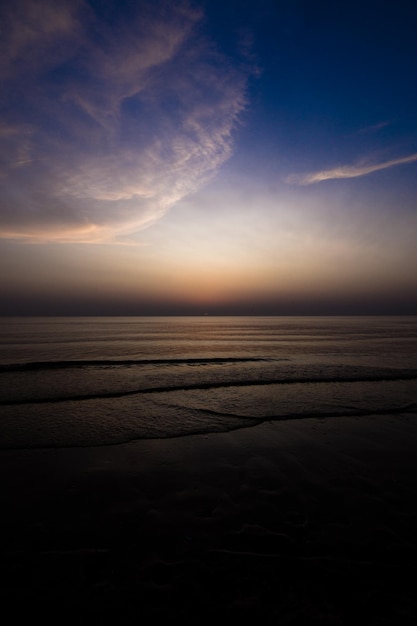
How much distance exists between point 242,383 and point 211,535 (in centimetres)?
1081

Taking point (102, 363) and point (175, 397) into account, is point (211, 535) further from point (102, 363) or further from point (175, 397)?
point (102, 363)

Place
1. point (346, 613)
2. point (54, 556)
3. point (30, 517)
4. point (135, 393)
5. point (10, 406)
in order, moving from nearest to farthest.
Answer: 1. point (346, 613)
2. point (54, 556)
3. point (30, 517)
4. point (10, 406)
5. point (135, 393)

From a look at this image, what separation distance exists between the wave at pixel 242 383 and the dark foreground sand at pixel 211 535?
5.54 metres

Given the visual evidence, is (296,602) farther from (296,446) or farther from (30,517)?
(296,446)

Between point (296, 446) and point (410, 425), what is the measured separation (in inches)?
155

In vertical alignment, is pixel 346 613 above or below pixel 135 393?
above

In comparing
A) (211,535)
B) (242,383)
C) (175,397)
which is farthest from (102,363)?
(211,535)

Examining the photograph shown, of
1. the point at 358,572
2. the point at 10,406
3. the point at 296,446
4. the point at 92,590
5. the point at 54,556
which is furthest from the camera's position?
the point at 10,406

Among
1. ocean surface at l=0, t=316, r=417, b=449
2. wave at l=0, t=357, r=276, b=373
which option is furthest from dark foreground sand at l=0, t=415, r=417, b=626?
wave at l=0, t=357, r=276, b=373

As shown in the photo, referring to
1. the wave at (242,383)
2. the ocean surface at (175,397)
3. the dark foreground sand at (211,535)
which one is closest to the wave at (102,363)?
the ocean surface at (175,397)

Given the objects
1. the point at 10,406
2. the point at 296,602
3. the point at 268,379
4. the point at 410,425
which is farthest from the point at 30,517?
the point at 268,379

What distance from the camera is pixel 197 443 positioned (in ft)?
23.3

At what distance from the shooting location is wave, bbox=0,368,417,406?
11625 millimetres

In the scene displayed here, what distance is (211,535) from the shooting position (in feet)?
12.5
